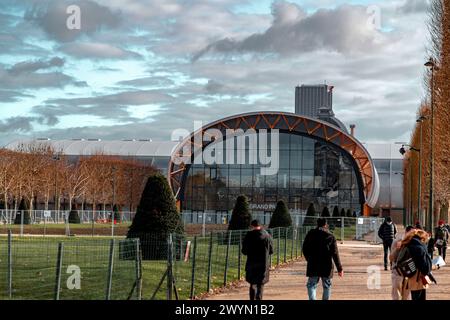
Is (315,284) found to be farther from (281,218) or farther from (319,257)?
(281,218)

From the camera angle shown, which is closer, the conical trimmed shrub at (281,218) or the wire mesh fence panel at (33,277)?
the wire mesh fence panel at (33,277)

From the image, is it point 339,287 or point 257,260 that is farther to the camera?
point 339,287

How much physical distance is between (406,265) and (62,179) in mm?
76470

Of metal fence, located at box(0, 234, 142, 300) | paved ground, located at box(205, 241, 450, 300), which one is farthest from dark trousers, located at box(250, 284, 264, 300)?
paved ground, located at box(205, 241, 450, 300)

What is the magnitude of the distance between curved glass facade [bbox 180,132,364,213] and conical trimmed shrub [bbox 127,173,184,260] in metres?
64.4

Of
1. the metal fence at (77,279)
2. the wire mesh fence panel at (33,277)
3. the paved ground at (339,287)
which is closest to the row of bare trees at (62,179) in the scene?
the paved ground at (339,287)

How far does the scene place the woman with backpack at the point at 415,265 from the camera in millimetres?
14125

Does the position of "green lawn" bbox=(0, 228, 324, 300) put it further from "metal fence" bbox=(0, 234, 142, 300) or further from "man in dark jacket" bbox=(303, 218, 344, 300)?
"man in dark jacket" bbox=(303, 218, 344, 300)

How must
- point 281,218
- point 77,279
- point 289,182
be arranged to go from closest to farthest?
point 77,279 < point 281,218 < point 289,182

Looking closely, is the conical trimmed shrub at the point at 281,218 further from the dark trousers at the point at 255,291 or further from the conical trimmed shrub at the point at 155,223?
the dark trousers at the point at 255,291

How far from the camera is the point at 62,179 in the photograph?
88062mm

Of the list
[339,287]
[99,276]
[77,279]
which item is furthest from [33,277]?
[339,287]

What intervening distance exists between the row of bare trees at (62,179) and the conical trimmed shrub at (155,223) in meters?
49.0
